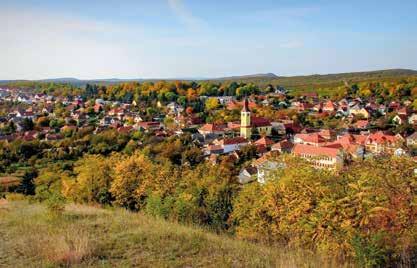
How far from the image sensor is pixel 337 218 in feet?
23.1

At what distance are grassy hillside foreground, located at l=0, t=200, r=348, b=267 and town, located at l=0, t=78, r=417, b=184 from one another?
22.8 m

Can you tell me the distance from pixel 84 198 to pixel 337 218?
12.7 meters

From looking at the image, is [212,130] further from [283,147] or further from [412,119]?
[412,119]

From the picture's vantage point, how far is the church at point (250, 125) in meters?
49.8

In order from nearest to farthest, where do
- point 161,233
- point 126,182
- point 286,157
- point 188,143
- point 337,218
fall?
point 161,233 < point 337,218 < point 286,157 < point 126,182 < point 188,143

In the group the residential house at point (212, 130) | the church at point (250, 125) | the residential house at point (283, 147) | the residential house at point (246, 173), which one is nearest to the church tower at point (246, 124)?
the church at point (250, 125)

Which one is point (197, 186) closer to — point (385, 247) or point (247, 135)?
point (385, 247)

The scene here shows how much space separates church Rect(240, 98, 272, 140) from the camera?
49750mm

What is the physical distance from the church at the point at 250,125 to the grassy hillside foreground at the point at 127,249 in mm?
42668

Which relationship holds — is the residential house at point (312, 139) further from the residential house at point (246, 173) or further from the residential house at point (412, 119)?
the residential house at point (412, 119)

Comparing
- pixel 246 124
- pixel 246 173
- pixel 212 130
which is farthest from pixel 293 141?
pixel 246 173

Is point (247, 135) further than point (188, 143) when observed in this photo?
Yes

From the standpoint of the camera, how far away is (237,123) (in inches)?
2227

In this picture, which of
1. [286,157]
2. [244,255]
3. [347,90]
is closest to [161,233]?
[244,255]
